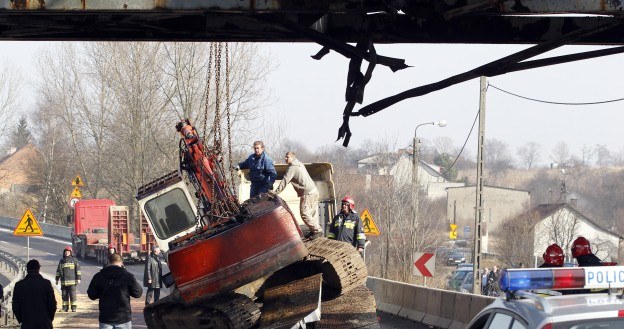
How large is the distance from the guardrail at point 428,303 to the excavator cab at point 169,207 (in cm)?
499

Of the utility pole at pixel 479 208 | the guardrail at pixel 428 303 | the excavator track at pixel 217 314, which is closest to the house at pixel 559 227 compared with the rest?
the utility pole at pixel 479 208

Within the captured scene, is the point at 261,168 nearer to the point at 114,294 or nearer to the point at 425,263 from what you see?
the point at 114,294

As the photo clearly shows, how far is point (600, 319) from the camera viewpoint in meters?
5.44

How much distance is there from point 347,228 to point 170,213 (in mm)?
3057

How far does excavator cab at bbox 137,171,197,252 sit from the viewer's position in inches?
711

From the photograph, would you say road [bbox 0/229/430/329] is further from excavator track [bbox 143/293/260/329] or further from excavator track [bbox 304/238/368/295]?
excavator track [bbox 143/293/260/329]

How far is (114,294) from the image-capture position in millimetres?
13000

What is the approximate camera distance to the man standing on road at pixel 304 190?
17391 millimetres

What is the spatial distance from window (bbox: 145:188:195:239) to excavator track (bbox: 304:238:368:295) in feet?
11.5

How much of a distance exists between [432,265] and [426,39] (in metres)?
15.5

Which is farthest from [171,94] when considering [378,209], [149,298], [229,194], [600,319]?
[600,319]

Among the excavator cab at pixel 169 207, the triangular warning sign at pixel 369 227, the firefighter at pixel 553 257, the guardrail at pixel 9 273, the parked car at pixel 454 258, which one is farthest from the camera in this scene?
the parked car at pixel 454 258

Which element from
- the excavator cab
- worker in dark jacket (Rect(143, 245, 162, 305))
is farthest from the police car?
worker in dark jacket (Rect(143, 245, 162, 305))

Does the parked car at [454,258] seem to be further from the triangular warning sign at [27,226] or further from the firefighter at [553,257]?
the firefighter at [553,257]
